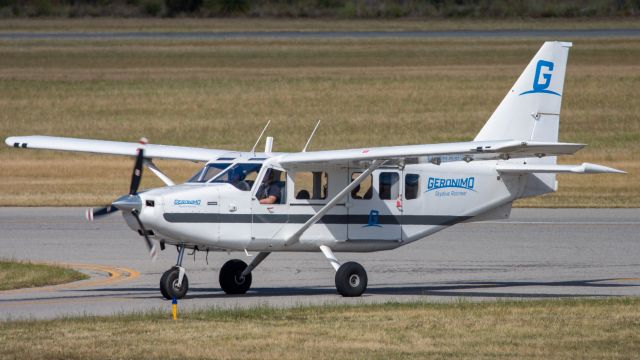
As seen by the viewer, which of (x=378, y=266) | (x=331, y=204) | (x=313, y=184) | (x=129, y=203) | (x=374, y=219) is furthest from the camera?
(x=378, y=266)

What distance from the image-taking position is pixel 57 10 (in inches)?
3369

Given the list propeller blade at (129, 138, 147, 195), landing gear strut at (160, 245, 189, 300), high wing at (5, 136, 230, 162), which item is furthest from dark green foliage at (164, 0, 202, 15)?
landing gear strut at (160, 245, 189, 300)

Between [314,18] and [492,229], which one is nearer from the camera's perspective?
[492,229]

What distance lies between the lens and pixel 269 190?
57.2 ft

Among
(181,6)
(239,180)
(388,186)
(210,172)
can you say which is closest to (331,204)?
(388,186)

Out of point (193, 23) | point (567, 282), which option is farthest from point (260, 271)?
point (193, 23)

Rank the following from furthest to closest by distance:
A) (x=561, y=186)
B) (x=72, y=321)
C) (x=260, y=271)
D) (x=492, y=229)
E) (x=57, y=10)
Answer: (x=57, y=10)
(x=561, y=186)
(x=492, y=229)
(x=260, y=271)
(x=72, y=321)

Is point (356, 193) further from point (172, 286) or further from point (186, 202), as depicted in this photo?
point (172, 286)

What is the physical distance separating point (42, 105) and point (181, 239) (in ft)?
110

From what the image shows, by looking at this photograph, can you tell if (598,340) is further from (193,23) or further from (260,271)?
(193,23)

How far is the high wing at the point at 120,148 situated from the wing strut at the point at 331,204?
6.77 feet

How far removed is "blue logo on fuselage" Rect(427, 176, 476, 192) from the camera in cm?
1830

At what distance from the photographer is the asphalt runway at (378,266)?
17328mm

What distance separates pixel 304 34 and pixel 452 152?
52947 mm
